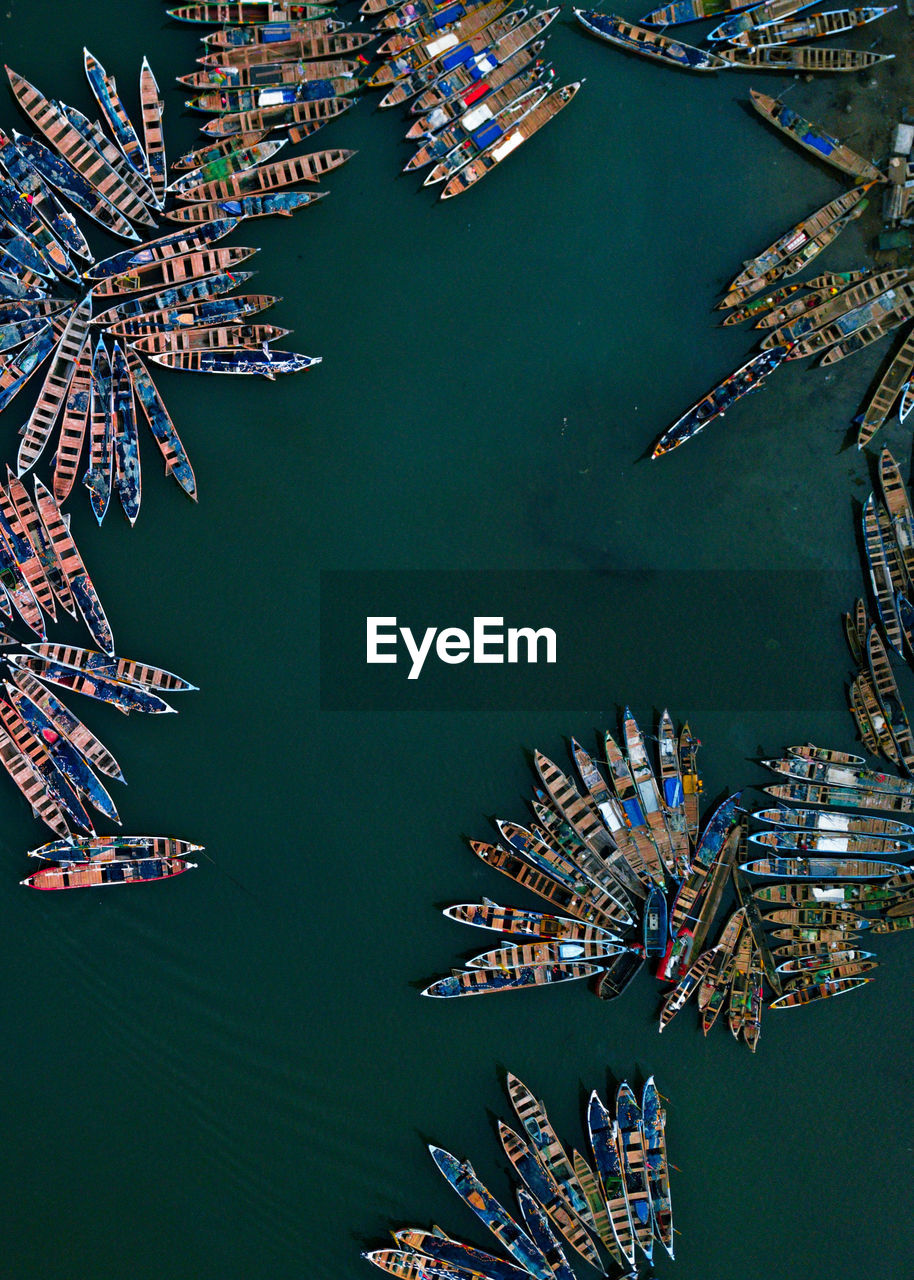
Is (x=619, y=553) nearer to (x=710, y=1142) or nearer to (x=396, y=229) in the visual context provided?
(x=396, y=229)

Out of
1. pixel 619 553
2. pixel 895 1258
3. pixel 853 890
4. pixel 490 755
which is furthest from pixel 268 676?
pixel 895 1258

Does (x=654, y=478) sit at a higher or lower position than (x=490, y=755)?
higher

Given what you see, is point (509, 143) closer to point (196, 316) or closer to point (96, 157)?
point (196, 316)

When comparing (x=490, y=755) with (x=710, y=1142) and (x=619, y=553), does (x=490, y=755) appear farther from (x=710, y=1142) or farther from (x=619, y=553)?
(x=710, y=1142)

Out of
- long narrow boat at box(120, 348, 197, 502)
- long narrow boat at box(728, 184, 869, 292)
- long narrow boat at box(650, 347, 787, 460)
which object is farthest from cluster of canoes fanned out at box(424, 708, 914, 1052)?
long narrow boat at box(728, 184, 869, 292)

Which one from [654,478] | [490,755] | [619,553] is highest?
[654,478]

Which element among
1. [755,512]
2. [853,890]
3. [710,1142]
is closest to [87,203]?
[755,512]
